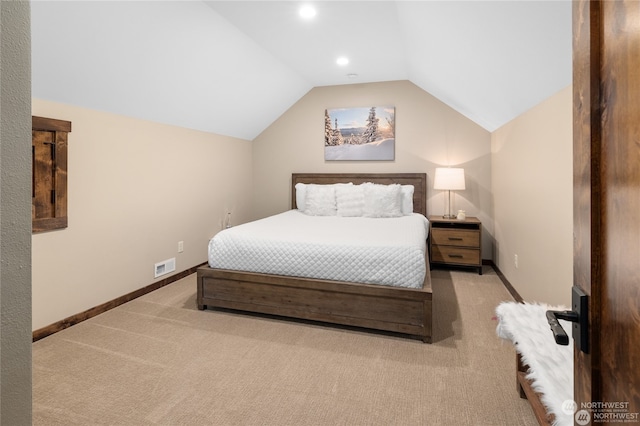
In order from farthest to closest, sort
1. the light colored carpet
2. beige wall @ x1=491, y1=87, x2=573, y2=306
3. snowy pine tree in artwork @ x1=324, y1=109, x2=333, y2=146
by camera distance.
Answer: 1. snowy pine tree in artwork @ x1=324, y1=109, x2=333, y2=146
2. beige wall @ x1=491, y1=87, x2=573, y2=306
3. the light colored carpet

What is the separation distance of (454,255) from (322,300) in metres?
2.12

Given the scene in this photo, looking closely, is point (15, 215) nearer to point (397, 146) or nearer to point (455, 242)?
point (455, 242)

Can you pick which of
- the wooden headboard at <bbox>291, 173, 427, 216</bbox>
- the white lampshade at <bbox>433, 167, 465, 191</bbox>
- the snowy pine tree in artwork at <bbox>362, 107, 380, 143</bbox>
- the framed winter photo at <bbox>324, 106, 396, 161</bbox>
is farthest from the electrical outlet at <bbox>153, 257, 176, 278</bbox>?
the white lampshade at <bbox>433, 167, 465, 191</bbox>

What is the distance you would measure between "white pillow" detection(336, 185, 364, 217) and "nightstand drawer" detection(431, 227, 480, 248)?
0.92 m

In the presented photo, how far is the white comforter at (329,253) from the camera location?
2461mm

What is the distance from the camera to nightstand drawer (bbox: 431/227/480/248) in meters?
3.97

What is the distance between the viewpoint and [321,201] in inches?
171

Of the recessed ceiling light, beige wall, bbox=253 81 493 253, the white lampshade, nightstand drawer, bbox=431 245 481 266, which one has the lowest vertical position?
nightstand drawer, bbox=431 245 481 266

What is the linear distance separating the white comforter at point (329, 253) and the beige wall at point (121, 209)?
2.97ft

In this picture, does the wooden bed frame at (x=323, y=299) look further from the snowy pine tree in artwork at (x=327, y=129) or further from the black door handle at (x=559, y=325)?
the snowy pine tree in artwork at (x=327, y=129)

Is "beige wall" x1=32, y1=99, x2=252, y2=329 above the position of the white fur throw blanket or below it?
above

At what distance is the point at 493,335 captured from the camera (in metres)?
2.46

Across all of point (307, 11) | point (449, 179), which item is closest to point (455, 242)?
point (449, 179)

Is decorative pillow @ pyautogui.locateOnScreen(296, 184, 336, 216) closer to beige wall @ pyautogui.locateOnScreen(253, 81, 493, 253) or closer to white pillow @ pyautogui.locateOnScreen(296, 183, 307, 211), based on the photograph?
white pillow @ pyautogui.locateOnScreen(296, 183, 307, 211)
